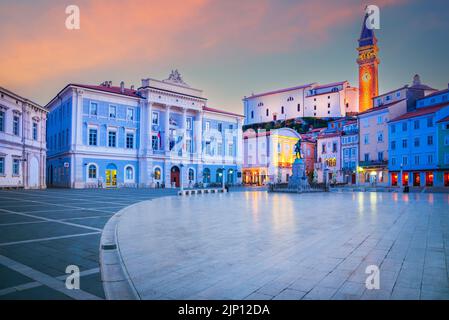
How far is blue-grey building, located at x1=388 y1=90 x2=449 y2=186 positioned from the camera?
156 feet

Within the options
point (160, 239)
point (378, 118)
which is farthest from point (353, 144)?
point (160, 239)

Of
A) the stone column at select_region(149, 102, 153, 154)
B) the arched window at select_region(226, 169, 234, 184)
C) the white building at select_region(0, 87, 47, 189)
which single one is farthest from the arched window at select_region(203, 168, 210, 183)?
the white building at select_region(0, 87, 47, 189)

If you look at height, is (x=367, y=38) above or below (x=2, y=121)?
above

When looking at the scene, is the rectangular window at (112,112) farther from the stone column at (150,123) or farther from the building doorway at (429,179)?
the building doorway at (429,179)

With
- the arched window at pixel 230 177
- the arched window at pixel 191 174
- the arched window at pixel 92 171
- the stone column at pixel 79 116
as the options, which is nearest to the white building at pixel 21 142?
the stone column at pixel 79 116

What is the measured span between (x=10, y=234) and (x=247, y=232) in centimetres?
670

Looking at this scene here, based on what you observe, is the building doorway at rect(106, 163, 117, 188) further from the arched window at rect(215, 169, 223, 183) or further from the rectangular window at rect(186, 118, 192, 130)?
the arched window at rect(215, 169, 223, 183)

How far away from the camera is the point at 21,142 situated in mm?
38656

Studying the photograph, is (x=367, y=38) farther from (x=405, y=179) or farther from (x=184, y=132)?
(x=184, y=132)

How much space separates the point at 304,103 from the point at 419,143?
226 ft

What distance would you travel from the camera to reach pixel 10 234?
8797 millimetres

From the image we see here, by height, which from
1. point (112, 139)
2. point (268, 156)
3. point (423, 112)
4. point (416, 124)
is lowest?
point (268, 156)

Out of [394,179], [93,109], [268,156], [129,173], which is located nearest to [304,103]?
[268,156]
